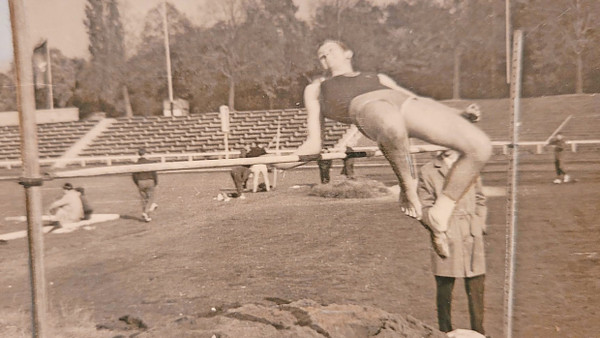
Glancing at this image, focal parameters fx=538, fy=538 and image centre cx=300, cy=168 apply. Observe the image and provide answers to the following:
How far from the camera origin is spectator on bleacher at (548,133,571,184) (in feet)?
8.77

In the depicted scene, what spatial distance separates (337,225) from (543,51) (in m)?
1.36

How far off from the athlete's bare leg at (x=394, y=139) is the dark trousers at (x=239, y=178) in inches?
25.6

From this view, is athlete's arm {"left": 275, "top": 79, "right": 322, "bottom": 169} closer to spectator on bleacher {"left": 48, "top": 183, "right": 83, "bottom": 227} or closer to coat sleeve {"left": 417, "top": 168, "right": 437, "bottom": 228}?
coat sleeve {"left": 417, "top": 168, "right": 437, "bottom": 228}

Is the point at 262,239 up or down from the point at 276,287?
up

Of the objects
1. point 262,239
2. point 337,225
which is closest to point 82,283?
point 262,239

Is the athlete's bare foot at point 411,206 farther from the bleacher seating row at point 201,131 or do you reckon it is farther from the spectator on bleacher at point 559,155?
the spectator on bleacher at point 559,155

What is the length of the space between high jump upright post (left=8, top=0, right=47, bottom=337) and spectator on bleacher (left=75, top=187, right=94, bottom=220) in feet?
0.68

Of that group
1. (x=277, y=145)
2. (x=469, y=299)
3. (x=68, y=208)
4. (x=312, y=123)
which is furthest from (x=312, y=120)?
(x=68, y=208)

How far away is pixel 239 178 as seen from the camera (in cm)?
282

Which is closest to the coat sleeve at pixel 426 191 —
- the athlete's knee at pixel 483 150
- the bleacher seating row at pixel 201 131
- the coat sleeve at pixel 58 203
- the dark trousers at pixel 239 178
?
the athlete's knee at pixel 483 150

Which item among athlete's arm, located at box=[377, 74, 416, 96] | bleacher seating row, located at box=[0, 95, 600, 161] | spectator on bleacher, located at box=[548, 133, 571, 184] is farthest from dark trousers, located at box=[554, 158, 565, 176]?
athlete's arm, located at box=[377, 74, 416, 96]

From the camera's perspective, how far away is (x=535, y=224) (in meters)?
2.67

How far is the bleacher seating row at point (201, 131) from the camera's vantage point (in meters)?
2.74

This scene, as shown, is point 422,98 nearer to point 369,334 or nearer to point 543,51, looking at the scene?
point 543,51
